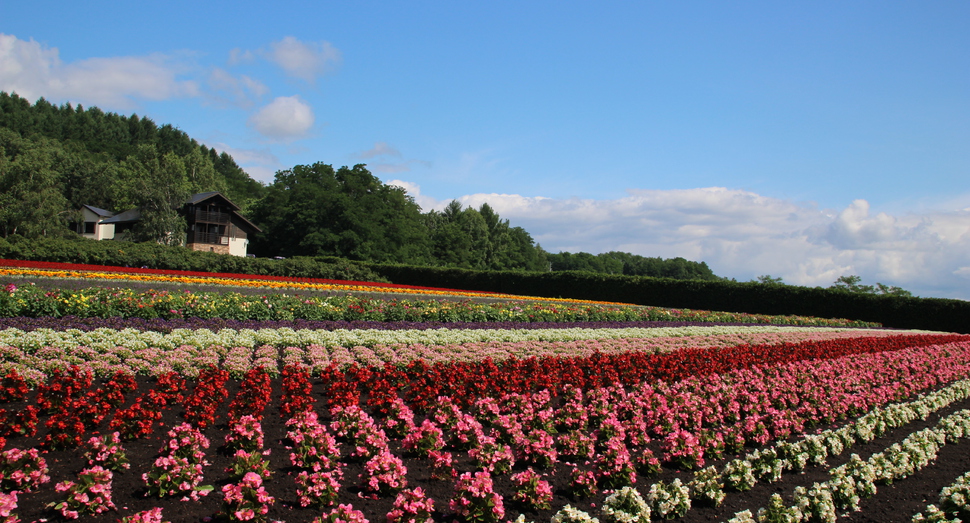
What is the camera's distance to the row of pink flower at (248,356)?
6770mm

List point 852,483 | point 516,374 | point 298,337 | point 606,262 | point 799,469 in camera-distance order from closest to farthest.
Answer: point 852,483
point 799,469
point 516,374
point 298,337
point 606,262

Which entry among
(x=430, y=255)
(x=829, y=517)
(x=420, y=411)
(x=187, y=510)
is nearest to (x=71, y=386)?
(x=187, y=510)

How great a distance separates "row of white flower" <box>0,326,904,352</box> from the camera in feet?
26.2

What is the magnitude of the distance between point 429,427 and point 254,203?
225 ft

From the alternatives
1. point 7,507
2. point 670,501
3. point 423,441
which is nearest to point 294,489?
point 423,441

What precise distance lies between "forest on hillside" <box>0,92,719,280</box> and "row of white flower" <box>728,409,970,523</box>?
110 feet

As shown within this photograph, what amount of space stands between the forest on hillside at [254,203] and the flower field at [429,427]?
3170 cm

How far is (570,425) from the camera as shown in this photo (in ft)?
20.8

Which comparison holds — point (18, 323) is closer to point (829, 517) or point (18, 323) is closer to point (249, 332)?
point (249, 332)

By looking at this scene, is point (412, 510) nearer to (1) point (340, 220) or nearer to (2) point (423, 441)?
(2) point (423, 441)

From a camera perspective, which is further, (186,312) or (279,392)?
(186,312)

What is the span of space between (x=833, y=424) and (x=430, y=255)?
175 ft

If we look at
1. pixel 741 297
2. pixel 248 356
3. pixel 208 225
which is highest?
pixel 208 225

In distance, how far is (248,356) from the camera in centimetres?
Answer: 802
